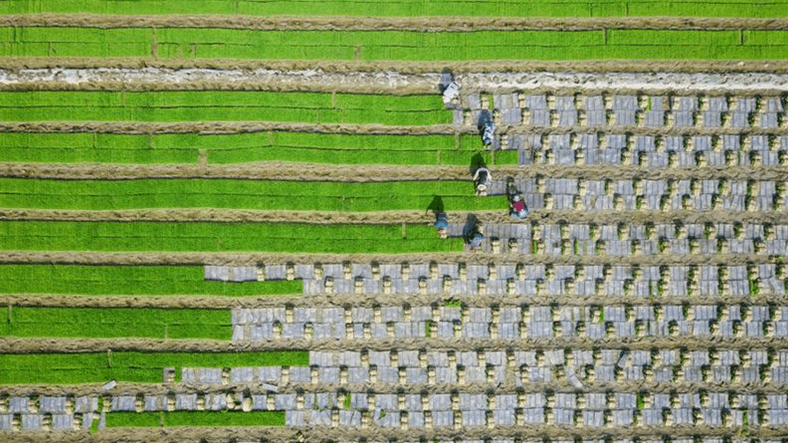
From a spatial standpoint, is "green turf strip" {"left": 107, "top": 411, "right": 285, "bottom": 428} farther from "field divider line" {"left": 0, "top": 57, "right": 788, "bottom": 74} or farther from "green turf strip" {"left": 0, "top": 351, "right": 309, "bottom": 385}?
"field divider line" {"left": 0, "top": 57, "right": 788, "bottom": 74}

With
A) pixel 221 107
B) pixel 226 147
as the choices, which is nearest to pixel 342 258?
pixel 226 147

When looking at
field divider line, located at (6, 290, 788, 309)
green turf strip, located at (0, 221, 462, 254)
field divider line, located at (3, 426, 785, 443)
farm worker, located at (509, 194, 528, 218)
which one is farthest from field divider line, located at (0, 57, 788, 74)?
field divider line, located at (3, 426, 785, 443)

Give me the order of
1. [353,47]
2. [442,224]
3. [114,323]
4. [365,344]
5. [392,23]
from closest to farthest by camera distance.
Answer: [114,323] → [442,224] → [365,344] → [353,47] → [392,23]

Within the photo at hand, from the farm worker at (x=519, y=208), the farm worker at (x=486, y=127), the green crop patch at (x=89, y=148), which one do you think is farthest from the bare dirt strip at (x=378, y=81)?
the farm worker at (x=519, y=208)

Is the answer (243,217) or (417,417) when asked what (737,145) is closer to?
(417,417)

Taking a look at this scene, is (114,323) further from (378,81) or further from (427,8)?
(427,8)
